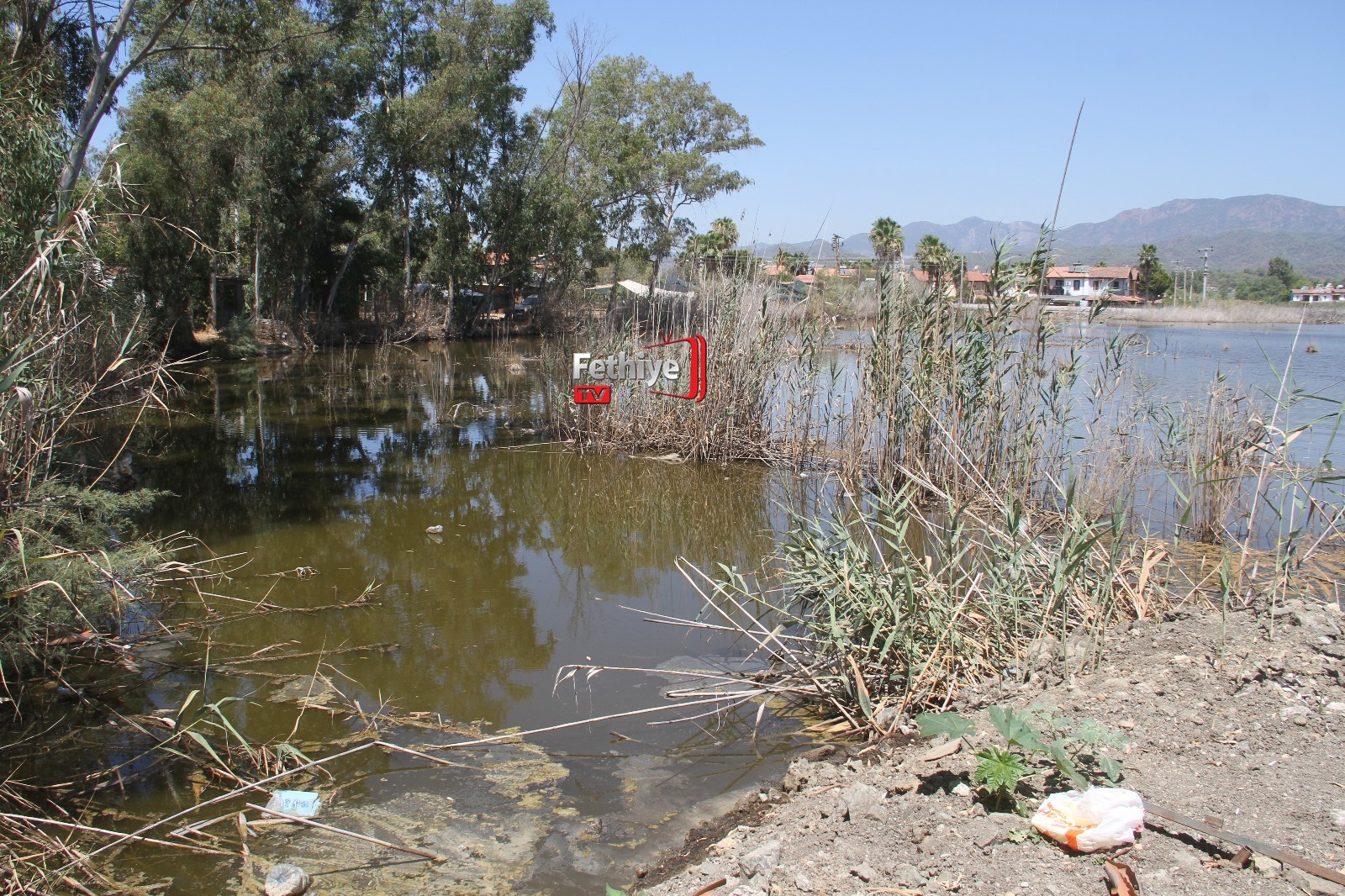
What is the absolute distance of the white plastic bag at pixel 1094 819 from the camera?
237 cm

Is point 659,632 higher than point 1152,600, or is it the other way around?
point 1152,600

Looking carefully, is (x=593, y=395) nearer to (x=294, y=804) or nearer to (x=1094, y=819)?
(x=294, y=804)

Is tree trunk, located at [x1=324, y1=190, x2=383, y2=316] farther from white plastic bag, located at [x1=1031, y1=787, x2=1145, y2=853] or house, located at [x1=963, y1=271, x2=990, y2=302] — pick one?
white plastic bag, located at [x1=1031, y1=787, x2=1145, y2=853]

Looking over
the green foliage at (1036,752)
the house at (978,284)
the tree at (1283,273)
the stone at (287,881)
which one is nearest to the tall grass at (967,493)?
the house at (978,284)

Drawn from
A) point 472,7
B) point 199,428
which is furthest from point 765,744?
point 472,7

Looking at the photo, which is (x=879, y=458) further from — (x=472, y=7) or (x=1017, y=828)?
(x=472, y=7)

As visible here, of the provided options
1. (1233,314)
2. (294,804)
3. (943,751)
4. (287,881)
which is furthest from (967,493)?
(1233,314)

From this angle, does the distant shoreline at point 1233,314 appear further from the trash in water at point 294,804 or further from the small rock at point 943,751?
the trash in water at point 294,804

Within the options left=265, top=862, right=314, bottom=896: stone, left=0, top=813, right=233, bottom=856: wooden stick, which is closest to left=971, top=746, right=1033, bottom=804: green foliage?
left=265, top=862, right=314, bottom=896: stone

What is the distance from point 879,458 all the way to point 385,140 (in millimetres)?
20563

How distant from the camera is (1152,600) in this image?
4.29 m

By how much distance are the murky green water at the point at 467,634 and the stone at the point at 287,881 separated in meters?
0.09

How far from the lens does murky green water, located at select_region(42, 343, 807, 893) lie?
3270 millimetres
